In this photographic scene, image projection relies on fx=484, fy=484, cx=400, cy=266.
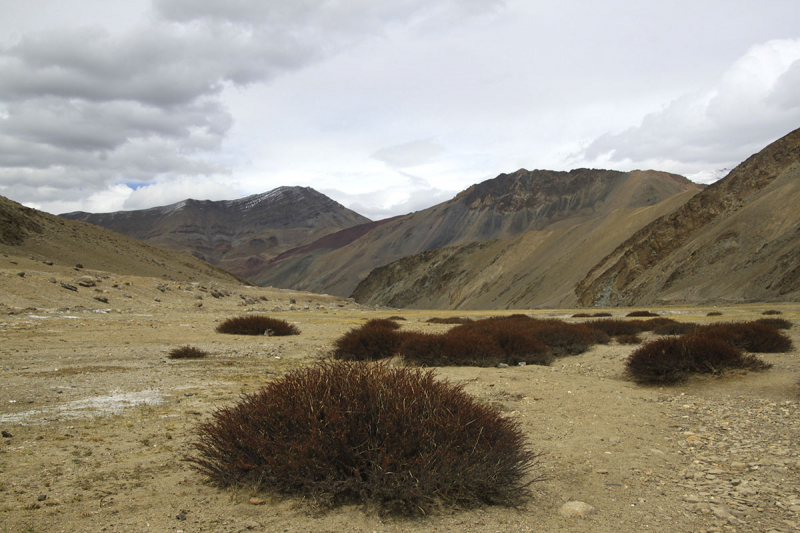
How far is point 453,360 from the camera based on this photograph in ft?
36.6

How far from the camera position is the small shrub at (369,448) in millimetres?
3500

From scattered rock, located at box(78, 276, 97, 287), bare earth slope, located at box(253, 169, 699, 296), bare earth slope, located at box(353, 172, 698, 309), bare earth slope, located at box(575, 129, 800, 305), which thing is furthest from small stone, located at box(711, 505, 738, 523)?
bare earth slope, located at box(253, 169, 699, 296)

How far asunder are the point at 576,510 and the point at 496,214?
135 metres

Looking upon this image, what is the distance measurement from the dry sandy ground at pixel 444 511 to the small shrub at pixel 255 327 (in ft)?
13.0

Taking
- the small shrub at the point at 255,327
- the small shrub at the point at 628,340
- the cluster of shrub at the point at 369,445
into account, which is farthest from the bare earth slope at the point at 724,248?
the cluster of shrub at the point at 369,445

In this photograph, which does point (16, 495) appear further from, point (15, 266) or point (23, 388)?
point (15, 266)

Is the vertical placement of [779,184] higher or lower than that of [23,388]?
higher

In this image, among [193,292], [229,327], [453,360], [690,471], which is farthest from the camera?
[193,292]

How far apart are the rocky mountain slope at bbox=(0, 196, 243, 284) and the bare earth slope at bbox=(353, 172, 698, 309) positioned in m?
39.7

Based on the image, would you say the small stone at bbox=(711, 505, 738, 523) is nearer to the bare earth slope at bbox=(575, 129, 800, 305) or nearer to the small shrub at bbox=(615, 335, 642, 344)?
the small shrub at bbox=(615, 335, 642, 344)

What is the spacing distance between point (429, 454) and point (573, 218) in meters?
121

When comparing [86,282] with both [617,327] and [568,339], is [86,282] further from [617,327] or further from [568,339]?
[617,327]

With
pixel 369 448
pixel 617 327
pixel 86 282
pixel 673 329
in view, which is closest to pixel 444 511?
pixel 369 448

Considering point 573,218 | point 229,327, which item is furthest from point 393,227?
point 229,327
